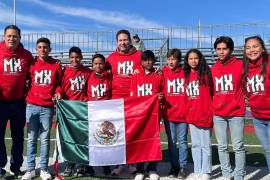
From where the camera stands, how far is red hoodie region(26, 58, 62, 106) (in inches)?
276

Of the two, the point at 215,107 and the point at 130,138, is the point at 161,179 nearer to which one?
the point at 130,138

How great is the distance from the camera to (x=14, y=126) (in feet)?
23.6

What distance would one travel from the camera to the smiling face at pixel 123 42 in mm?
7363

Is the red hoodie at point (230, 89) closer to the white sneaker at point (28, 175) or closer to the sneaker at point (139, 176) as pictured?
the sneaker at point (139, 176)

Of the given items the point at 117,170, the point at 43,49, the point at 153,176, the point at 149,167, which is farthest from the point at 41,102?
the point at 153,176

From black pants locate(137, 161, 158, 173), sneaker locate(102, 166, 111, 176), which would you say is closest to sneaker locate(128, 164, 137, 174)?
black pants locate(137, 161, 158, 173)

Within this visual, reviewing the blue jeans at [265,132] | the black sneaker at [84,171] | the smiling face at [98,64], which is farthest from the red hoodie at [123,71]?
the blue jeans at [265,132]

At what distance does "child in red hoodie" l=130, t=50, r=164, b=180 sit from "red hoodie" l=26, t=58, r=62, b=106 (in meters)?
1.36

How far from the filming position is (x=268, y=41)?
17.4m

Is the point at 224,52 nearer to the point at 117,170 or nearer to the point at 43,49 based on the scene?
the point at 117,170

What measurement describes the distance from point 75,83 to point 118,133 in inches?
47.6

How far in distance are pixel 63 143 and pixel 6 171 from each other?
1.26m

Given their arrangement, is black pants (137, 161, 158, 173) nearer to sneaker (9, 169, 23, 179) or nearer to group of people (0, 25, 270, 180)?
group of people (0, 25, 270, 180)

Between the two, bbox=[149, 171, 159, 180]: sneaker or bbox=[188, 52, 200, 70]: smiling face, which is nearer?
bbox=[188, 52, 200, 70]: smiling face
